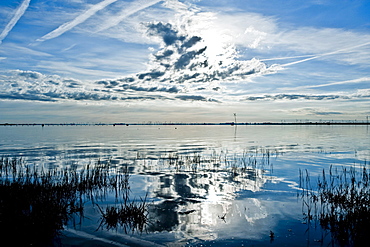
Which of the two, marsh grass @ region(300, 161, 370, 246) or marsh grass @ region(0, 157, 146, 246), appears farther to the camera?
marsh grass @ region(300, 161, 370, 246)

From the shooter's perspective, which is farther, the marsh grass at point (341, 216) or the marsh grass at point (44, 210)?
the marsh grass at point (341, 216)

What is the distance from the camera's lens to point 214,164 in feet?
99.6

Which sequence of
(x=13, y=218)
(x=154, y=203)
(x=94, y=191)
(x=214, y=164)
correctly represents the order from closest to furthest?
(x=13, y=218)
(x=154, y=203)
(x=94, y=191)
(x=214, y=164)

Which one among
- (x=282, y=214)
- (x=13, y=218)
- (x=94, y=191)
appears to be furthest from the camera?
(x=94, y=191)

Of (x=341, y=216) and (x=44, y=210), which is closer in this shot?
(x=44, y=210)

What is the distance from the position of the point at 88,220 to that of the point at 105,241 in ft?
8.64

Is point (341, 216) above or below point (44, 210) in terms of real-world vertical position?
below

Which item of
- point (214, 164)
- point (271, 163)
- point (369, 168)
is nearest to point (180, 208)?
point (214, 164)

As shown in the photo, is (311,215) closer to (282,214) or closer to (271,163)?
(282,214)

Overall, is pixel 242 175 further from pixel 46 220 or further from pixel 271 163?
pixel 46 220

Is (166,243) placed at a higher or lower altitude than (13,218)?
lower

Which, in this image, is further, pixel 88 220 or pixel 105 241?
pixel 88 220

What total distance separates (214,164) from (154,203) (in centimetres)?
1568

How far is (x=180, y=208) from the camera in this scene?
14.7 metres
